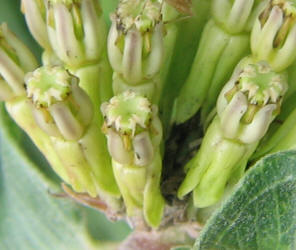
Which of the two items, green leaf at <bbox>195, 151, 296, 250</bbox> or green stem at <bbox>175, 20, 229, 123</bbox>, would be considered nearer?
green leaf at <bbox>195, 151, 296, 250</bbox>

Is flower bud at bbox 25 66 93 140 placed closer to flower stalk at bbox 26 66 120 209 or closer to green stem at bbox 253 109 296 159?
flower stalk at bbox 26 66 120 209

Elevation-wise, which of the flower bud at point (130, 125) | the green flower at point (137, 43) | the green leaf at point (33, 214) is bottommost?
the green leaf at point (33, 214)

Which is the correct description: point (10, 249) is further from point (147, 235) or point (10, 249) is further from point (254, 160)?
point (254, 160)

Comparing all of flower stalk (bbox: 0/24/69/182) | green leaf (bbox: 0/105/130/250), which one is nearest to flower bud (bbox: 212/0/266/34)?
flower stalk (bbox: 0/24/69/182)

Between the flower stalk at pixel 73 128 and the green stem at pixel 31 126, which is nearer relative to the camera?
the flower stalk at pixel 73 128

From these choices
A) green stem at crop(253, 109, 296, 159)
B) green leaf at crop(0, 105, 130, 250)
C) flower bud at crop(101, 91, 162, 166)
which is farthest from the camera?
green leaf at crop(0, 105, 130, 250)

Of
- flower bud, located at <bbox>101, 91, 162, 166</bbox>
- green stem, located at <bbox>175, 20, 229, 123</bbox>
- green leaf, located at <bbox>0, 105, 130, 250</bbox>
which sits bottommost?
green leaf, located at <bbox>0, 105, 130, 250</bbox>

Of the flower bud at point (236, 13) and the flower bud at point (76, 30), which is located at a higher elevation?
the flower bud at point (76, 30)

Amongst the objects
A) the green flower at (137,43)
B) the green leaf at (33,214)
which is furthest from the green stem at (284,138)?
the green leaf at (33,214)

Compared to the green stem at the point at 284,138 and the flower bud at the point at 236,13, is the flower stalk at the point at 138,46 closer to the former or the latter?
the flower bud at the point at 236,13
